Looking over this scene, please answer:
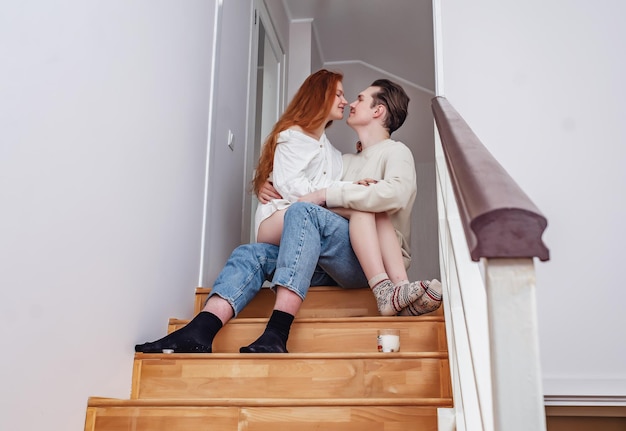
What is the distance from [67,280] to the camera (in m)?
1.54

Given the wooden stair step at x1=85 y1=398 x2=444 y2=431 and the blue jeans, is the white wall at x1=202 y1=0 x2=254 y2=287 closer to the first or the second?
the blue jeans

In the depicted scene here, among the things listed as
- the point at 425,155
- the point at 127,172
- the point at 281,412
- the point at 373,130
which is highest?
the point at 425,155

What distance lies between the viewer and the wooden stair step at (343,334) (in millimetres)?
1950

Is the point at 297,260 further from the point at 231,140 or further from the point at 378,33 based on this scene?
the point at 378,33

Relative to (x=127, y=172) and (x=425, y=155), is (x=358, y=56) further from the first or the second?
(x=127, y=172)

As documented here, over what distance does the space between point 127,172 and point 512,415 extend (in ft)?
5.01

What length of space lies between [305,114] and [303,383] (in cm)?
119

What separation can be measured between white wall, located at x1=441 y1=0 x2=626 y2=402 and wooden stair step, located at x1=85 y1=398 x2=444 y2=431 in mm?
910

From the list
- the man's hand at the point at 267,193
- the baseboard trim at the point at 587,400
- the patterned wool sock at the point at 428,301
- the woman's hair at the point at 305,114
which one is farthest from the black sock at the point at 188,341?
the baseboard trim at the point at 587,400

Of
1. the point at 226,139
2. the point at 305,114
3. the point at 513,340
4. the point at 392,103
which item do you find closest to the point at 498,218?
the point at 513,340

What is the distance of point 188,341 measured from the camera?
1864 millimetres

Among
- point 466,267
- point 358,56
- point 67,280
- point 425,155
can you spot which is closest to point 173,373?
point 67,280

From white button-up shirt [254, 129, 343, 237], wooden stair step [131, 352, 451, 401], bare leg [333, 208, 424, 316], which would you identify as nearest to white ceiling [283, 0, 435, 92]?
white button-up shirt [254, 129, 343, 237]

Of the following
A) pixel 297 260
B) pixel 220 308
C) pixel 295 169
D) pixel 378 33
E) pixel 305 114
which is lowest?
pixel 220 308
